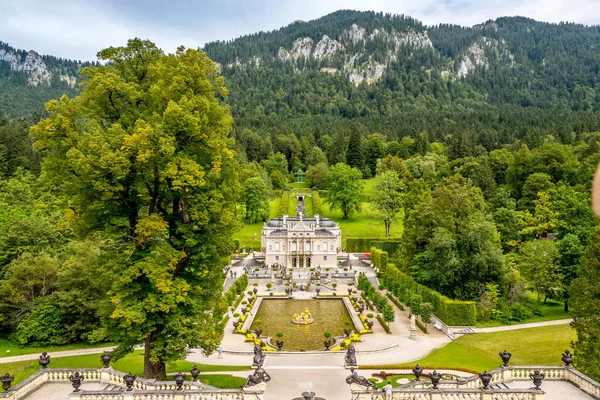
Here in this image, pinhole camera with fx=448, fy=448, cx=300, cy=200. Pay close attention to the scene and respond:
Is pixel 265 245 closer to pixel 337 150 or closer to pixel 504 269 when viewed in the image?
pixel 504 269

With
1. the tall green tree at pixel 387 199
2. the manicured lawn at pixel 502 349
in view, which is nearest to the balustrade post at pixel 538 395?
the manicured lawn at pixel 502 349

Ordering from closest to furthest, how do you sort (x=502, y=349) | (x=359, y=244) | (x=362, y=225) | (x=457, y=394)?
(x=457, y=394) → (x=502, y=349) → (x=359, y=244) → (x=362, y=225)

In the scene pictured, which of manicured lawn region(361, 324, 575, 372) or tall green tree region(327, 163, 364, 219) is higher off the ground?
tall green tree region(327, 163, 364, 219)

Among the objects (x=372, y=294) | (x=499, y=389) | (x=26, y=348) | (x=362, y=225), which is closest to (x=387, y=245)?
(x=362, y=225)

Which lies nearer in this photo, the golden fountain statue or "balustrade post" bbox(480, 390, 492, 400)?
"balustrade post" bbox(480, 390, 492, 400)

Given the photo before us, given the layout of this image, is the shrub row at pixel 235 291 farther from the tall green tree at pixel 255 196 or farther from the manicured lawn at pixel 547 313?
the tall green tree at pixel 255 196

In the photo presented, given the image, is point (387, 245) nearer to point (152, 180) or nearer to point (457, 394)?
point (457, 394)

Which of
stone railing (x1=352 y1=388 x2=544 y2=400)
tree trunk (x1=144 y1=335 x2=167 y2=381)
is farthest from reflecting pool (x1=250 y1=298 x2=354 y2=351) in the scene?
stone railing (x1=352 y1=388 x2=544 y2=400)

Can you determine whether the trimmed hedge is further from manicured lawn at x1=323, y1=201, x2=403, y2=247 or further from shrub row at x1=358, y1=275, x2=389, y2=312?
manicured lawn at x1=323, y1=201, x2=403, y2=247
